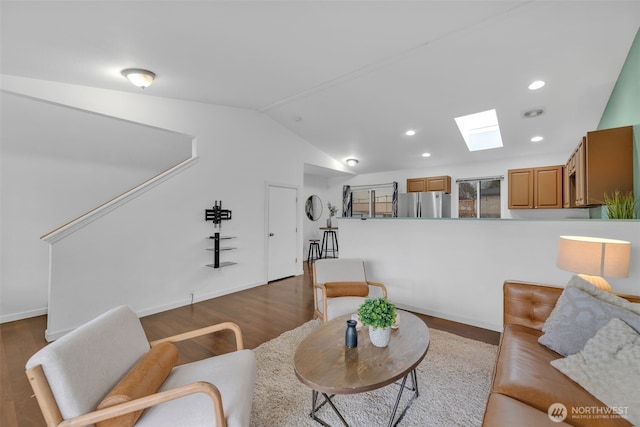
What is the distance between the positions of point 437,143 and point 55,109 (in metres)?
5.86

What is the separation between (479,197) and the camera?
607cm

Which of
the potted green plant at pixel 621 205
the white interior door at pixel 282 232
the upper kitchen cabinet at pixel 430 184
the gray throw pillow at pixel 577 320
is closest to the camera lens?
the gray throw pillow at pixel 577 320

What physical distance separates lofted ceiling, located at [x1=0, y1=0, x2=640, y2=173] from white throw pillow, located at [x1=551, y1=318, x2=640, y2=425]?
2.56 m

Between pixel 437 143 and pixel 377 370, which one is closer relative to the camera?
pixel 377 370

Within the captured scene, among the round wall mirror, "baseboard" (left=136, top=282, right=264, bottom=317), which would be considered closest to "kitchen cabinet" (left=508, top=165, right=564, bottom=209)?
the round wall mirror

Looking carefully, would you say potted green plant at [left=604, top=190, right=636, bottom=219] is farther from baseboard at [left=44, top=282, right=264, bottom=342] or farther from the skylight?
baseboard at [left=44, top=282, right=264, bottom=342]

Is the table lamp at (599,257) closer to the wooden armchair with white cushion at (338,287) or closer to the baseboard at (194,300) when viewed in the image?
the wooden armchair with white cushion at (338,287)

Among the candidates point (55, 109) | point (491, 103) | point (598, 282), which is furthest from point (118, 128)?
point (598, 282)

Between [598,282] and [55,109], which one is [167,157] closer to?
[55,109]

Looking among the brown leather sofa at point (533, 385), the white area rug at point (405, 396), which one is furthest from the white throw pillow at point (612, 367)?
the white area rug at point (405, 396)

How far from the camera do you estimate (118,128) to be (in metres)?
3.82

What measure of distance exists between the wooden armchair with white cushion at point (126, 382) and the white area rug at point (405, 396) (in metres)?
0.49

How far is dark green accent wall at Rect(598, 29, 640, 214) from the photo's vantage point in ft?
7.78

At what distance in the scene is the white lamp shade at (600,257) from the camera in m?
1.85
